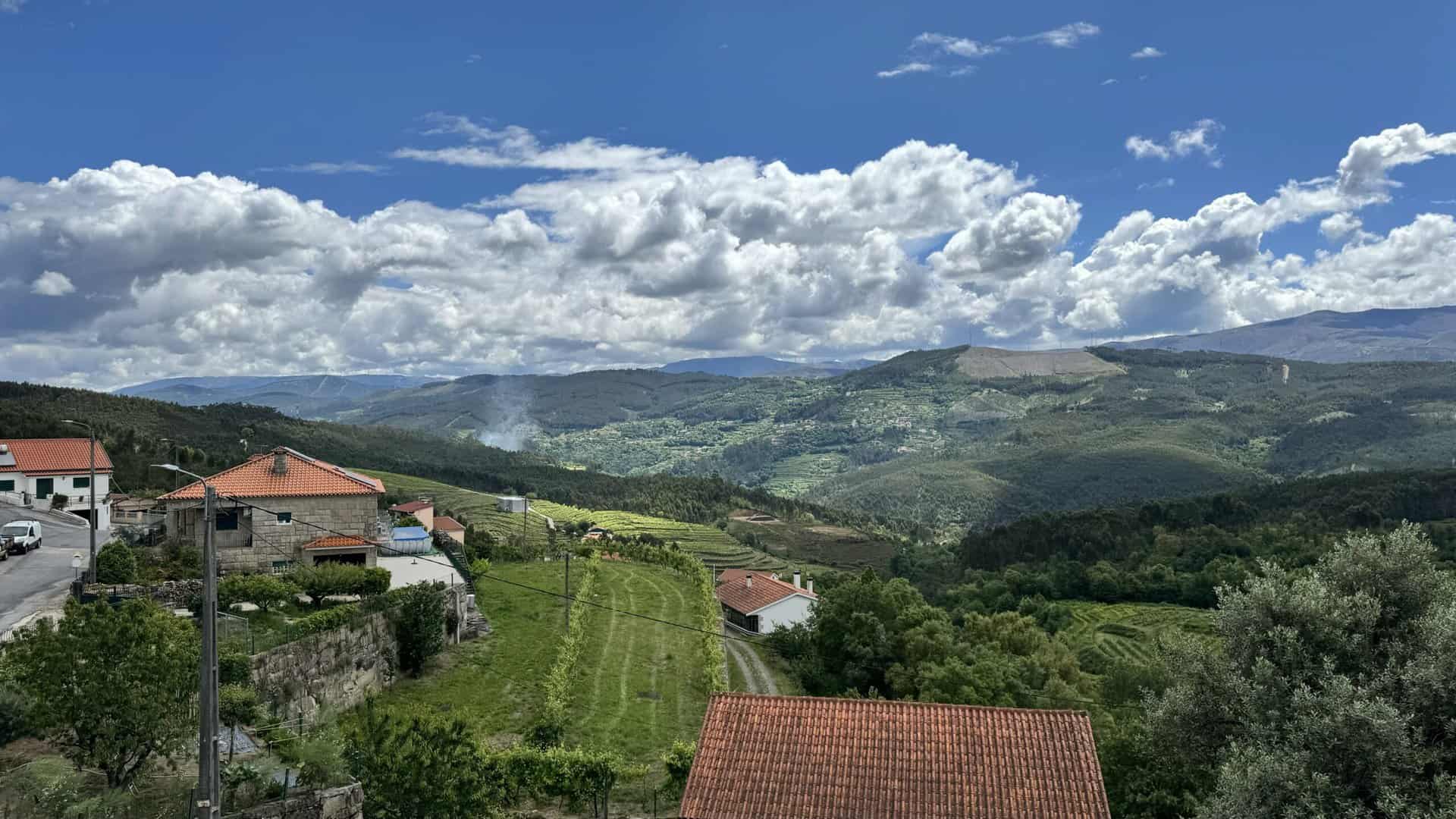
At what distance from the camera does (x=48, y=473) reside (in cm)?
5462

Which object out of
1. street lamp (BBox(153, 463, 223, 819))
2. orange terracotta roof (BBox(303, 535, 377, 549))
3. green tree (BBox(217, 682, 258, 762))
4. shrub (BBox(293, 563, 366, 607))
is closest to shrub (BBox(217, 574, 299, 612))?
shrub (BBox(293, 563, 366, 607))

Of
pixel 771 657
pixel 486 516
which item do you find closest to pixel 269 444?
pixel 486 516

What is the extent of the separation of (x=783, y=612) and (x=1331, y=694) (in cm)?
5706

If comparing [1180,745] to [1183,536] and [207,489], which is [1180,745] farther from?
[1183,536]

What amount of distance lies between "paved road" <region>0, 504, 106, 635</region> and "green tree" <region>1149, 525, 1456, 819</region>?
104 feet

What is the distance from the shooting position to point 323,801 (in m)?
17.0

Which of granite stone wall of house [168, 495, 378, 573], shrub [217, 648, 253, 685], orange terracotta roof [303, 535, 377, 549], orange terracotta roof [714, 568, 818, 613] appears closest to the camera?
shrub [217, 648, 253, 685]

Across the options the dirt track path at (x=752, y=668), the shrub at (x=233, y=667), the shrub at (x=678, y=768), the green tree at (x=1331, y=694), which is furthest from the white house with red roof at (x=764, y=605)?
the shrub at (x=233, y=667)

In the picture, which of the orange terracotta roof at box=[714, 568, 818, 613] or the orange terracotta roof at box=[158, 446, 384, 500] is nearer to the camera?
the orange terracotta roof at box=[158, 446, 384, 500]

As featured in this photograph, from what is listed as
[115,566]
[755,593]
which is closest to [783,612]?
[755,593]

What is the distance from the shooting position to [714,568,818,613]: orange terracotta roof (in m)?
73.8

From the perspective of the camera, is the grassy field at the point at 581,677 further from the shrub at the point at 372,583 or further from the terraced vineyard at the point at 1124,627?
the terraced vineyard at the point at 1124,627

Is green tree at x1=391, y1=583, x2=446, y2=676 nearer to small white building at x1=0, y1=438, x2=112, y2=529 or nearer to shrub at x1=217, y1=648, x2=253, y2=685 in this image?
shrub at x1=217, y1=648, x2=253, y2=685

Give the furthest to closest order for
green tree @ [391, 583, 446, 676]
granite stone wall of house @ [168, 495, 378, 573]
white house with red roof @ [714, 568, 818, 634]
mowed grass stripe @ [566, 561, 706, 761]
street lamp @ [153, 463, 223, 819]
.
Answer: white house with red roof @ [714, 568, 818, 634]
granite stone wall of house @ [168, 495, 378, 573]
mowed grass stripe @ [566, 561, 706, 761]
green tree @ [391, 583, 446, 676]
street lamp @ [153, 463, 223, 819]
